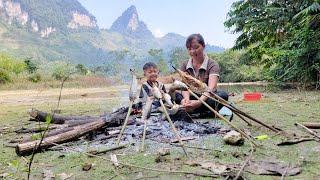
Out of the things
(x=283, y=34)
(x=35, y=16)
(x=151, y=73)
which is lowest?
(x=151, y=73)

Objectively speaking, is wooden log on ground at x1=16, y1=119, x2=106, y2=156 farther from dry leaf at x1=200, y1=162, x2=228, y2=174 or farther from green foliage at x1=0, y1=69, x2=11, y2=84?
green foliage at x1=0, y1=69, x2=11, y2=84

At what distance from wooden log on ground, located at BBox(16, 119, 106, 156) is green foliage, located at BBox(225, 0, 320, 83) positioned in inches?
364

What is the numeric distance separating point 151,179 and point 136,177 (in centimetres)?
13

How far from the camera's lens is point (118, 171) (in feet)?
10.7

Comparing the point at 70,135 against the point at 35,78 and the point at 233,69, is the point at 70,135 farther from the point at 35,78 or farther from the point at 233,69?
the point at 233,69

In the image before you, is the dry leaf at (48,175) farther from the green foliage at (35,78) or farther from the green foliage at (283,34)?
the green foliage at (35,78)

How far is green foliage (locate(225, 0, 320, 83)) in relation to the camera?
1256 cm

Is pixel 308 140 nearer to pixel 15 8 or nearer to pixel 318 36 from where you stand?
Answer: pixel 318 36

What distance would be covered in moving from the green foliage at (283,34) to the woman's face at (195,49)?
7285mm

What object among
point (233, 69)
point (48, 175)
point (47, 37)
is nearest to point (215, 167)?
point (48, 175)

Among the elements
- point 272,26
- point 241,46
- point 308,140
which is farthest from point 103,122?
point 241,46

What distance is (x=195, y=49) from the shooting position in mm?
5824

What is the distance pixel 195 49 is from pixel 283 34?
12952 millimetres

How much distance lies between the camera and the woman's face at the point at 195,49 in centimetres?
575
